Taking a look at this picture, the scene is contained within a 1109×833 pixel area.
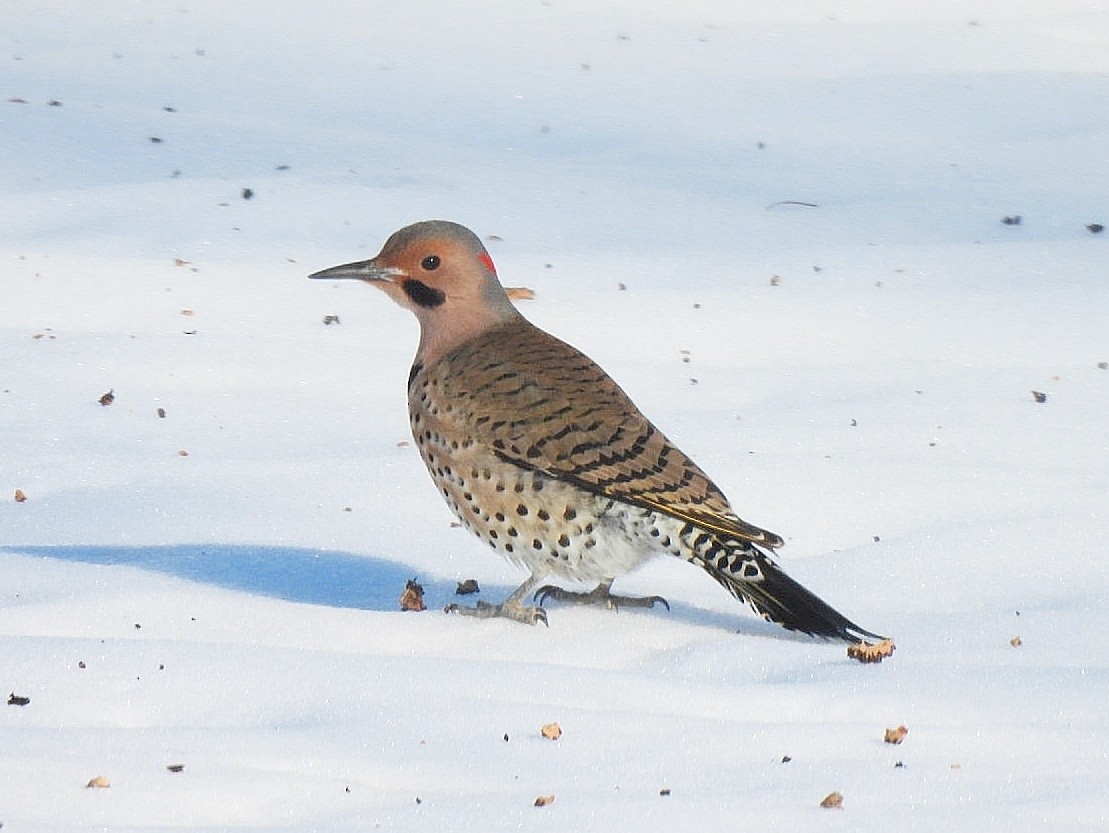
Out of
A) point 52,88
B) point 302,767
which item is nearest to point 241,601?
point 302,767

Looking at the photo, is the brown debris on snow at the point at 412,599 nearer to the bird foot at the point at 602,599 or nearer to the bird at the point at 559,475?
the bird at the point at 559,475

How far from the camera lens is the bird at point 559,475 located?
415cm

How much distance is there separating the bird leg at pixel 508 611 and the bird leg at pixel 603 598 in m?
0.20

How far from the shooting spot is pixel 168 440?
550 centimetres

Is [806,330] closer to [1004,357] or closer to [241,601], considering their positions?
[1004,357]

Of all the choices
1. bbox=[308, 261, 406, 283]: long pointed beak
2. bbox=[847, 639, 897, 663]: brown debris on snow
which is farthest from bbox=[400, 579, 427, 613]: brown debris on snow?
bbox=[847, 639, 897, 663]: brown debris on snow

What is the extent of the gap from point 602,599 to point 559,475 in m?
0.42

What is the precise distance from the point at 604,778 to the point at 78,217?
482cm

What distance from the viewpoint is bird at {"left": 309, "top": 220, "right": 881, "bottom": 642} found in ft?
13.6

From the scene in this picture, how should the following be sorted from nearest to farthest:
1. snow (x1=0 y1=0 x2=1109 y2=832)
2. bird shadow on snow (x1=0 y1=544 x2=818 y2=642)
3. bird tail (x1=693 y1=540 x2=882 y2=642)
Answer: snow (x1=0 y1=0 x2=1109 y2=832) < bird tail (x1=693 y1=540 x2=882 y2=642) < bird shadow on snow (x1=0 y1=544 x2=818 y2=642)

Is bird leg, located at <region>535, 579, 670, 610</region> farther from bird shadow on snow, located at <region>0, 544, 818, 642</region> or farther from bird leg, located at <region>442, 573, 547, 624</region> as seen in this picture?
bird leg, located at <region>442, 573, 547, 624</region>

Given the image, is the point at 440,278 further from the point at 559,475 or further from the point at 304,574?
the point at 304,574

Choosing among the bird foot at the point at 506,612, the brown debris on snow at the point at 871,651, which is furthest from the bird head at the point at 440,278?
the brown debris on snow at the point at 871,651

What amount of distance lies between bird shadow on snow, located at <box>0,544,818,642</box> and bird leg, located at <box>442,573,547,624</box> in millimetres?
138
